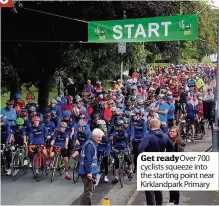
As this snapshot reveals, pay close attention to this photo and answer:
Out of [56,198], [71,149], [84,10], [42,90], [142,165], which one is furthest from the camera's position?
[42,90]

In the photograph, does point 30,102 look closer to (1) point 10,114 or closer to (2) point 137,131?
(1) point 10,114

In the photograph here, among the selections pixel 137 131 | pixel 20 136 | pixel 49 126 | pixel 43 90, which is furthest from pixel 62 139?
pixel 43 90

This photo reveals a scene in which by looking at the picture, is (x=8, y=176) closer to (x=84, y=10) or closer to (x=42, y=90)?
(x=84, y=10)

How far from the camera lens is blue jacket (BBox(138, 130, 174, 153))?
31.1ft

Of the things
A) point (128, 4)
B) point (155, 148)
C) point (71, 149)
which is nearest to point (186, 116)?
point (128, 4)

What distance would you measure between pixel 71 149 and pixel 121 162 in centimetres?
188

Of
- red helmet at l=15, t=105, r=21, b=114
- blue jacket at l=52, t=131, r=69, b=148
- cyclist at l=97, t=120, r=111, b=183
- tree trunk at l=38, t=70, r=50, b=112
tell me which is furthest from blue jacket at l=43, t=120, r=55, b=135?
tree trunk at l=38, t=70, r=50, b=112

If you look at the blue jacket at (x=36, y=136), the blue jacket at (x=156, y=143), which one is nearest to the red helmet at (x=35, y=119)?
the blue jacket at (x=36, y=136)

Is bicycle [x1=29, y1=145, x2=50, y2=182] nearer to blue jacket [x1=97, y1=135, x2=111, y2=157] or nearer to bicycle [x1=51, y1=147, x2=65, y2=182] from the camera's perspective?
bicycle [x1=51, y1=147, x2=65, y2=182]

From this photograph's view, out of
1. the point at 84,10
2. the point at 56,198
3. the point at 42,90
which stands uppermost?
the point at 84,10

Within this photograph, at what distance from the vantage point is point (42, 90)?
22.7 meters
